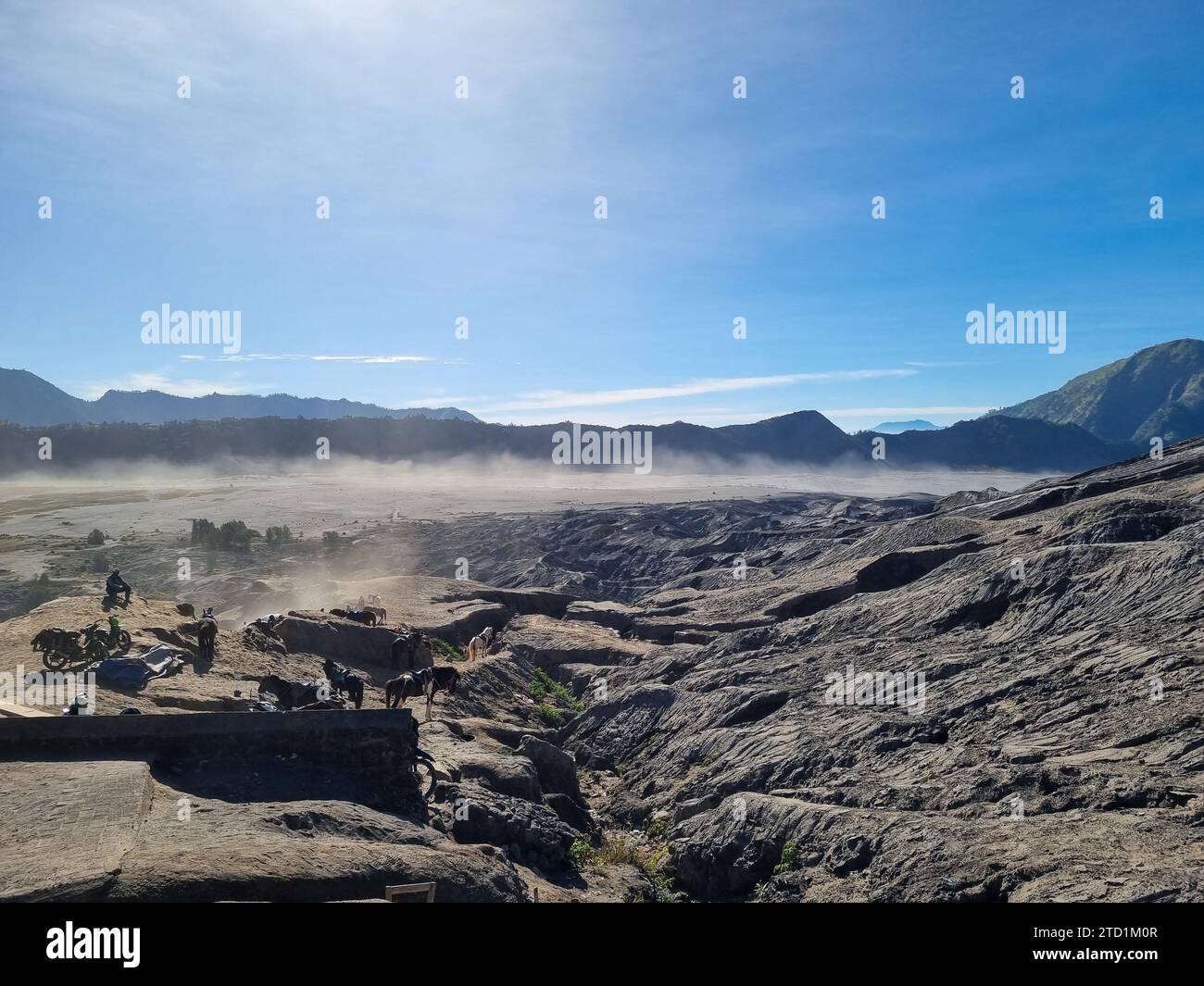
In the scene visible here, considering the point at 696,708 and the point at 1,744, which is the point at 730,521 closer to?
the point at 696,708

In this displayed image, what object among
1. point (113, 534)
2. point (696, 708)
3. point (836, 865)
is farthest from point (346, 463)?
point (836, 865)

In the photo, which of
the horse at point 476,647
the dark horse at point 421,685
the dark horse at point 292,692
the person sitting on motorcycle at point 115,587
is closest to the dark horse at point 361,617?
the horse at point 476,647

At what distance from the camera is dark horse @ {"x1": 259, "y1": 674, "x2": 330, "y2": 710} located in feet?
58.7

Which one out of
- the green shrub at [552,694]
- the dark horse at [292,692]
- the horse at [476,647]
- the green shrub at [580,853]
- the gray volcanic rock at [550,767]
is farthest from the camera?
the horse at [476,647]

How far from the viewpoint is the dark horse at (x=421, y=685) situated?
2019 cm

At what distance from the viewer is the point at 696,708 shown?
26.5 metres

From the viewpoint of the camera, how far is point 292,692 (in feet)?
59.6

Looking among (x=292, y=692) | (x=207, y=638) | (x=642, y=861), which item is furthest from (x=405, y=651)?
(x=642, y=861)

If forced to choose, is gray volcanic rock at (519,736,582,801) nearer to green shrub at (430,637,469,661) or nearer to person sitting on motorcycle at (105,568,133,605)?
green shrub at (430,637,469,661)

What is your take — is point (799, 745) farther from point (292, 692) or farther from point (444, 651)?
point (444, 651)

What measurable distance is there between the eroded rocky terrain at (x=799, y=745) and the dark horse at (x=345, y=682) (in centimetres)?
174

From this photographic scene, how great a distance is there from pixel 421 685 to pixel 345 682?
3.52 metres

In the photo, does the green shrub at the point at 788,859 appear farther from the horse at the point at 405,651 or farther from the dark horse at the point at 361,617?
the dark horse at the point at 361,617
